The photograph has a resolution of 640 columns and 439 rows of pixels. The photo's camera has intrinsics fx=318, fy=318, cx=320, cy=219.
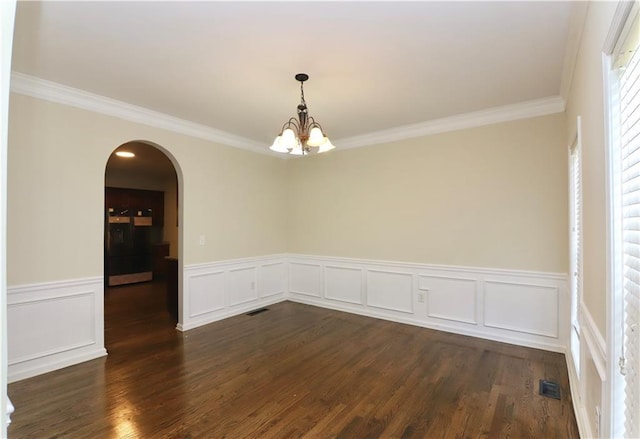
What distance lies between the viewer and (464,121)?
3.71 metres

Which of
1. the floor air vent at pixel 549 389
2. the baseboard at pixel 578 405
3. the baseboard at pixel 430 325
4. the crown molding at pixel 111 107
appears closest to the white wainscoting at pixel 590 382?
the baseboard at pixel 578 405

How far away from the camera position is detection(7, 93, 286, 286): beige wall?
8.87 feet

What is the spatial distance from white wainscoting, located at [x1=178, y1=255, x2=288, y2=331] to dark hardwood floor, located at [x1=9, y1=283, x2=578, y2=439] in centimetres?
34

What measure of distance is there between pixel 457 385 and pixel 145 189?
7422mm

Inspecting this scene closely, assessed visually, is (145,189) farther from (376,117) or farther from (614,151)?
(614,151)

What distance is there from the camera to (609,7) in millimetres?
1279

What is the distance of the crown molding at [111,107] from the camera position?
2729mm

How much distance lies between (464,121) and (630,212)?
2818mm

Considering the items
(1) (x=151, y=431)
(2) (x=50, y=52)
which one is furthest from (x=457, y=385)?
(2) (x=50, y=52)

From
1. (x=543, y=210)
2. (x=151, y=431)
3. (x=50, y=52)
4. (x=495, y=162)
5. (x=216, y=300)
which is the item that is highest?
(x=50, y=52)

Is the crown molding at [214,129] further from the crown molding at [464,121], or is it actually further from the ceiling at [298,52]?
the ceiling at [298,52]

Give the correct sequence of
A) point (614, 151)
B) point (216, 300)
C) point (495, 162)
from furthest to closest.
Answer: point (216, 300), point (495, 162), point (614, 151)

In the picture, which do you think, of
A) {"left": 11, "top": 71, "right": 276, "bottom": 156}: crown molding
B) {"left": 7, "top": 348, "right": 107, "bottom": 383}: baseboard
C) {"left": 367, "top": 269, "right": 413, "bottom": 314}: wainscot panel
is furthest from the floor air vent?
{"left": 11, "top": 71, "right": 276, "bottom": 156}: crown molding

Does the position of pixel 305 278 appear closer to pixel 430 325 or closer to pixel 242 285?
pixel 242 285
